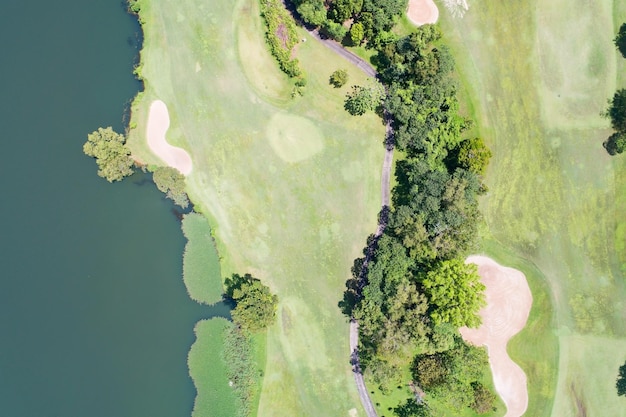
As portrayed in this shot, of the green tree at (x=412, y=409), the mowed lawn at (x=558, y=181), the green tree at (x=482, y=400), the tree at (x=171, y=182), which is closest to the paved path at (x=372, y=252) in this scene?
the green tree at (x=412, y=409)

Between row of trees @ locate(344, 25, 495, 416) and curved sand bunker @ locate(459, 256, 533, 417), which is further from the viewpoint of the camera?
curved sand bunker @ locate(459, 256, 533, 417)

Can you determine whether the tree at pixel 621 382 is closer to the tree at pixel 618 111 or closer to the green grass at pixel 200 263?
the tree at pixel 618 111

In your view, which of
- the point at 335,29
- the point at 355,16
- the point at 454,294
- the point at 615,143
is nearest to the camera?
the point at 454,294

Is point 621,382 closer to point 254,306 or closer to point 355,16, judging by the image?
point 254,306

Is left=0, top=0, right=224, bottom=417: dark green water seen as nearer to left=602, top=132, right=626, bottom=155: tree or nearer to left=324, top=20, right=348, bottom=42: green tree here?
left=324, top=20, right=348, bottom=42: green tree

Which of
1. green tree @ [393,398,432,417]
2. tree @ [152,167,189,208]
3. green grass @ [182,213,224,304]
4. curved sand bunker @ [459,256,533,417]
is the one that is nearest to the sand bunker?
curved sand bunker @ [459,256,533,417]

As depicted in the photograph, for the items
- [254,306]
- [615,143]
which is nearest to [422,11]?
[615,143]

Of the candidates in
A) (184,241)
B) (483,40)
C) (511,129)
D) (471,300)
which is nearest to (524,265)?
(471,300)
